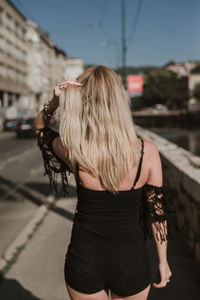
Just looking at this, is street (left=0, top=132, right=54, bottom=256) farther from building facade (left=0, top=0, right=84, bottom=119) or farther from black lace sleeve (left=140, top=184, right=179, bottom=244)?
building facade (left=0, top=0, right=84, bottom=119)

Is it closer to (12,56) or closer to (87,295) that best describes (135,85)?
(12,56)

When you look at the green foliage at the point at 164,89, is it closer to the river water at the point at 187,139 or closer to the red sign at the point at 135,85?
the red sign at the point at 135,85

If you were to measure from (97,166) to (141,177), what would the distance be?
0.22 meters

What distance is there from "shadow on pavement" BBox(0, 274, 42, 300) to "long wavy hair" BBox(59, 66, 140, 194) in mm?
2096

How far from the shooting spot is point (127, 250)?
5.68 feet

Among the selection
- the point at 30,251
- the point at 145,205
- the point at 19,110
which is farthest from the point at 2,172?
the point at 19,110

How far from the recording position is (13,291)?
11.4 feet

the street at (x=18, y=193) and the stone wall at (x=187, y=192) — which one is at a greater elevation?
the stone wall at (x=187, y=192)

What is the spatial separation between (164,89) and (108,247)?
96112mm

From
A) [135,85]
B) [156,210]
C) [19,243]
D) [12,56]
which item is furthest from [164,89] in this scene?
[156,210]

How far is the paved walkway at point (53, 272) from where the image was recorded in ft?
10.9

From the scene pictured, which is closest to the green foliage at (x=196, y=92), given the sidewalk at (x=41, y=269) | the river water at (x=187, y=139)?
the river water at (x=187, y=139)

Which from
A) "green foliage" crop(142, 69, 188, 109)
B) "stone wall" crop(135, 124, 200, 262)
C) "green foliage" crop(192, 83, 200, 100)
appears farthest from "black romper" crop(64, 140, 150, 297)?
"green foliage" crop(142, 69, 188, 109)

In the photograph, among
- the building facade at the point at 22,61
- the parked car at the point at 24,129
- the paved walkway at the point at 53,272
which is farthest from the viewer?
the building facade at the point at 22,61
